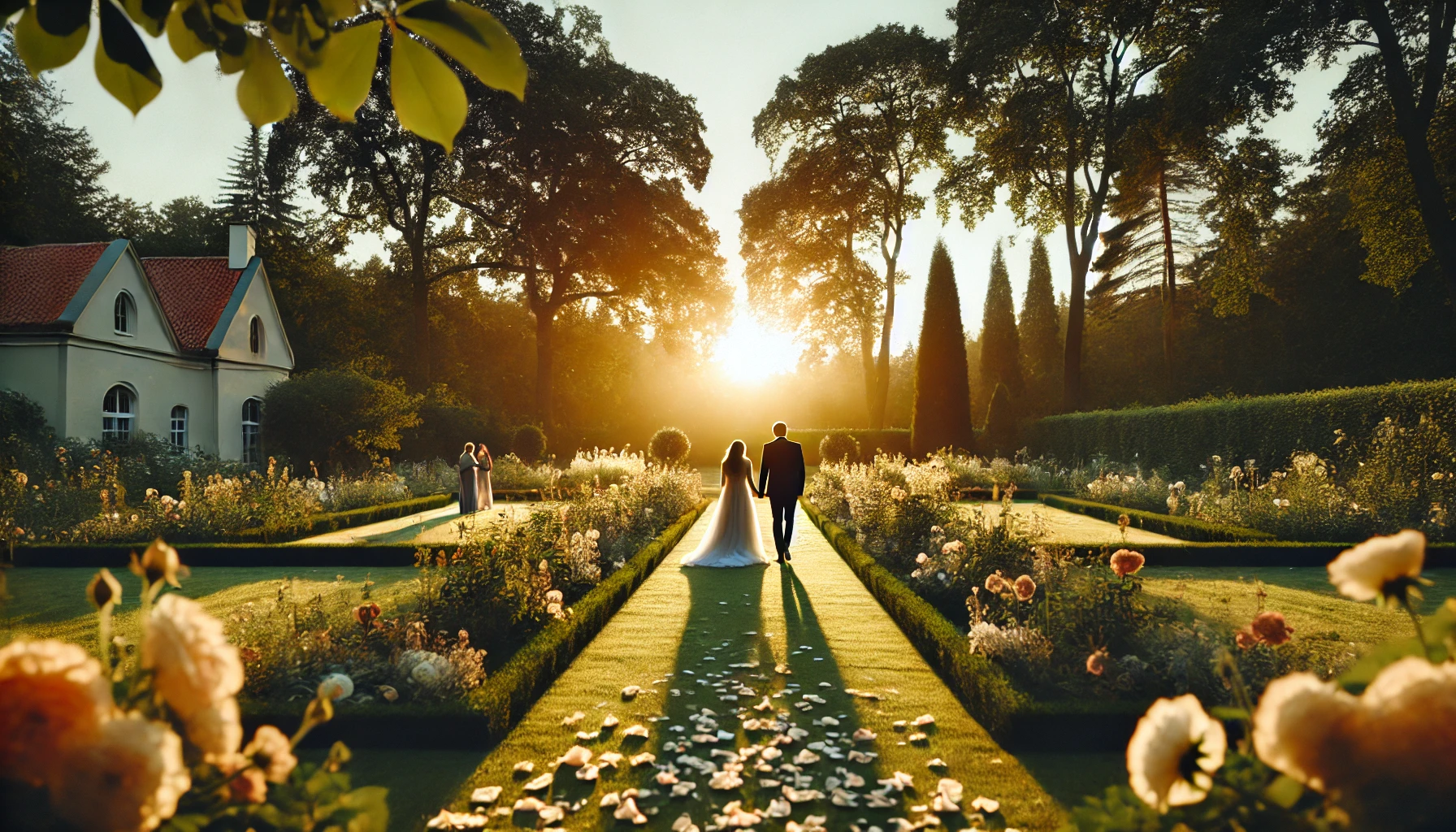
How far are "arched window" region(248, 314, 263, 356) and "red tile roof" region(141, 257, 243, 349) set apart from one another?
102 cm

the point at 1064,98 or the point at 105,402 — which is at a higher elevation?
the point at 1064,98

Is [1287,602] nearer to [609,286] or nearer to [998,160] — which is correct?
[998,160]

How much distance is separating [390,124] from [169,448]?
1311cm

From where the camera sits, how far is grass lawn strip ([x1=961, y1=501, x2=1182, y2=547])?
1038cm

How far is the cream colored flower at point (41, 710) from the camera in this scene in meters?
0.82

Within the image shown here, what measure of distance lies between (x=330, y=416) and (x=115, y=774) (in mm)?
21849

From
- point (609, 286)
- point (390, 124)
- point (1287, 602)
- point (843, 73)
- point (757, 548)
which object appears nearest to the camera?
point (1287, 602)

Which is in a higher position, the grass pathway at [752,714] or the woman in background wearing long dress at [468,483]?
the woman in background wearing long dress at [468,483]

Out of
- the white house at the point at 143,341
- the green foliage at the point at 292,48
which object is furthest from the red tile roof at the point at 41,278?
the green foliage at the point at 292,48

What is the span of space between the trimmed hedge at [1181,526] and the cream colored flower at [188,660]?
9514 millimetres

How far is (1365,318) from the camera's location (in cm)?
2602

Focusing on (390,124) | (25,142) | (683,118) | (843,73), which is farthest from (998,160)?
(25,142)

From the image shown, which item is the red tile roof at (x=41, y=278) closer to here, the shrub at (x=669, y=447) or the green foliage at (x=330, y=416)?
the green foliage at (x=330, y=416)

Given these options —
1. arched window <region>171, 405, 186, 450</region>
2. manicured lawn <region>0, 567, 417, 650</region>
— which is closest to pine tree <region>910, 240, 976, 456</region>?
manicured lawn <region>0, 567, 417, 650</region>
